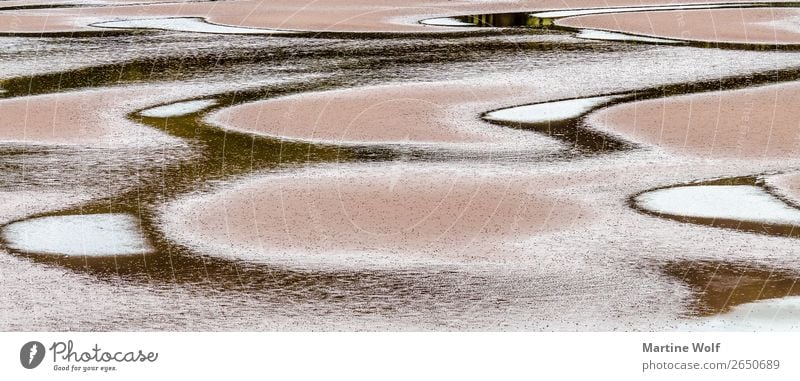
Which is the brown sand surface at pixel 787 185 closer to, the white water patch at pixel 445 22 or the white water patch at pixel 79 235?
the white water patch at pixel 79 235

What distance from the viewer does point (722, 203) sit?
15039 millimetres

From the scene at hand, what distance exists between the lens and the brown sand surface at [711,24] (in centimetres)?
2769

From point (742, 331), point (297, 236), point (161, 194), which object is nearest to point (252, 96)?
point (161, 194)

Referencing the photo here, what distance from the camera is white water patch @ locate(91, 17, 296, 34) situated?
29.4 meters

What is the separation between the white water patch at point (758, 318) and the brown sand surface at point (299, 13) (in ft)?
59.5

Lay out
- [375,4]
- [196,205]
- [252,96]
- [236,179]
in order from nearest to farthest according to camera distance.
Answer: [196,205], [236,179], [252,96], [375,4]

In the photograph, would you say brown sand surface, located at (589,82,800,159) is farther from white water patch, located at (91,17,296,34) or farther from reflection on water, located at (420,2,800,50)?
white water patch, located at (91,17,296,34)

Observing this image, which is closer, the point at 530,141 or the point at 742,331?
the point at 742,331

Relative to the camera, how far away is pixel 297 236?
13844 millimetres

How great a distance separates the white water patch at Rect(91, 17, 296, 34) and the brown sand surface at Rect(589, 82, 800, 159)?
10.9m

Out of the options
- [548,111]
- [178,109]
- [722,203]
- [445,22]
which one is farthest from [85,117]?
[445,22]

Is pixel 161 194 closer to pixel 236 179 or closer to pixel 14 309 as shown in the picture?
pixel 236 179

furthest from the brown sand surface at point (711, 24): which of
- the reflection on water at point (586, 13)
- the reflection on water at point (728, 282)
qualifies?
the reflection on water at point (728, 282)

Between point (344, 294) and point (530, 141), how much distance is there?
6.50m
